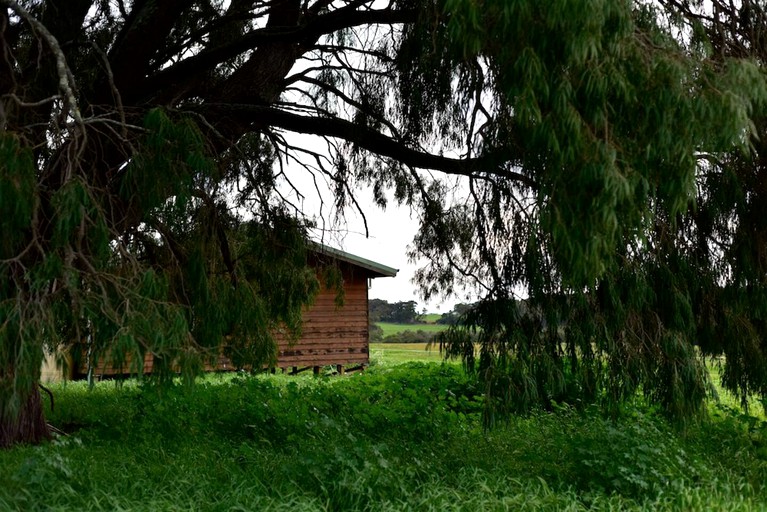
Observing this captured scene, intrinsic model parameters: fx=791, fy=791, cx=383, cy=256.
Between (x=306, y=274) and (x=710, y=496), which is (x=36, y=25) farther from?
(x=710, y=496)

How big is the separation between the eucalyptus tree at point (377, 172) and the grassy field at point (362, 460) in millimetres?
665

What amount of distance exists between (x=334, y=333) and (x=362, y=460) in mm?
12480

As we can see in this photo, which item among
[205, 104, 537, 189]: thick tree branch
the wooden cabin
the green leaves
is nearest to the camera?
the green leaves

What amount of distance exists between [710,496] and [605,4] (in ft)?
11.8

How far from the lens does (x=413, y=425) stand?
7805 millimetres

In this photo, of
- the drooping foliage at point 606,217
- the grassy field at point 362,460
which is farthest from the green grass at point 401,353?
the drooping foliage at point 606,217

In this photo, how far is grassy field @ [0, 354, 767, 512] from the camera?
16.4 ft

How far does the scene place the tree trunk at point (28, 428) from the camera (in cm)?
729

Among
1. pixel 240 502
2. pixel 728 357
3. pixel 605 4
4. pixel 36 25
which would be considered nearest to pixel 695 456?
pixel 728 357

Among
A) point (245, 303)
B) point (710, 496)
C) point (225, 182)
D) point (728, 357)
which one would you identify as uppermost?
point (225, 182)

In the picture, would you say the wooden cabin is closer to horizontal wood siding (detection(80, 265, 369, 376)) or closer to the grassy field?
horizontal wood siding (detection(80, 265, 369, 376))

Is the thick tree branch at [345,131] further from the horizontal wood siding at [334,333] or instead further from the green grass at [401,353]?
the green grass at [401,353]

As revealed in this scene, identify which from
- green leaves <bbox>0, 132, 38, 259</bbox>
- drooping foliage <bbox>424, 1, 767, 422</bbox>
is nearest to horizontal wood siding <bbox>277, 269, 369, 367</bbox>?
drooping foliage <bbox>424, 1, 767, 422</bbox>

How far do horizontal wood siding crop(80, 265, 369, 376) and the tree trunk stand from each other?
9.37m
